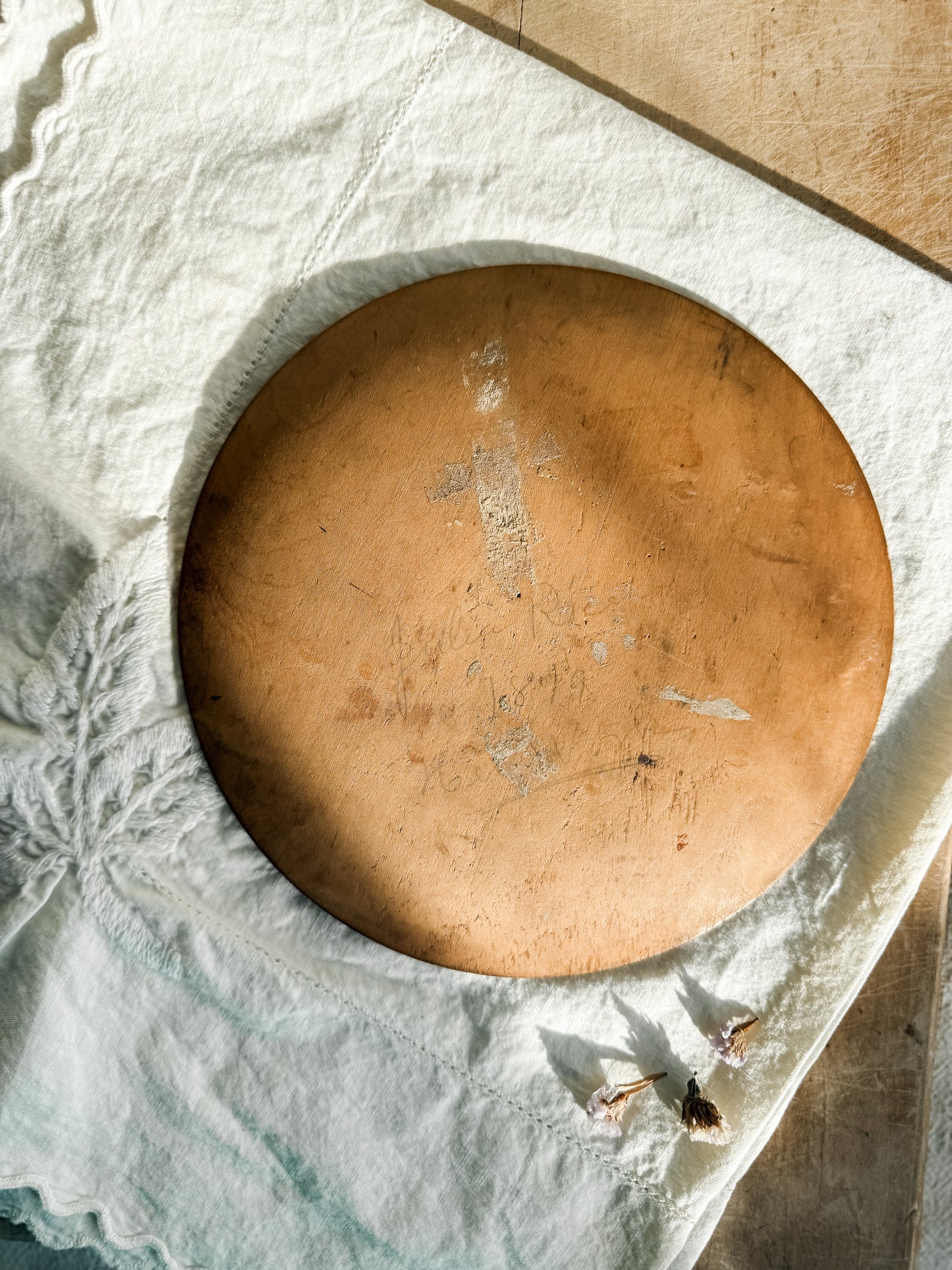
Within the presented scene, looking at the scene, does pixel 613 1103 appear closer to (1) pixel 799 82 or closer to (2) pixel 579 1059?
(2) pixel 579 1059

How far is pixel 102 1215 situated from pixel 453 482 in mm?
611

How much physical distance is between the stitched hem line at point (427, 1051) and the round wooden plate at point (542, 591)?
146mm

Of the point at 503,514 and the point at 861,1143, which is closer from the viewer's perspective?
the point at 503,514

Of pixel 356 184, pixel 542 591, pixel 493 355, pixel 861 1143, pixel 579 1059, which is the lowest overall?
pixel 861 1143

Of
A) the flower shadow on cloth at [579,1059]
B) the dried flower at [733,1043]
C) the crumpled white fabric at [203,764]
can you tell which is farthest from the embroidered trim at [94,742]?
the dried flower at [733,1043]

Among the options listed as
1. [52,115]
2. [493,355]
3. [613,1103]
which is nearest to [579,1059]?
[613,1103]

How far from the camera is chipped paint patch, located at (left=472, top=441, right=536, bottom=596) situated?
507 millimetres

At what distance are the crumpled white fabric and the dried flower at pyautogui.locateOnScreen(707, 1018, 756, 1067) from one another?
11mm

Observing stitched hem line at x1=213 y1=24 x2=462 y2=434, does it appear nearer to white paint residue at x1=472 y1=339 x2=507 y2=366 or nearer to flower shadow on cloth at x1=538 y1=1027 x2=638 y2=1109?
white paint residue at x1=472 y1=339 x2=507 y2=366

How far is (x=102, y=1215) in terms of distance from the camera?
0.58 meters

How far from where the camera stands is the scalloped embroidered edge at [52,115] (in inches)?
21.4

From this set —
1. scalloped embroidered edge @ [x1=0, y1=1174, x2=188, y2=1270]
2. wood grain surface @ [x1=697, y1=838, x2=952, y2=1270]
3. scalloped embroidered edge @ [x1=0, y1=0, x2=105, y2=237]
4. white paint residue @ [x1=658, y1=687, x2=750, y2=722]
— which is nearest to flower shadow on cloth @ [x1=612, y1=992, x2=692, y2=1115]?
wood grain surface @ [x1=697, y1=838, x2=952, y2=1270]

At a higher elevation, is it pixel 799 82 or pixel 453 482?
pixel 799 82

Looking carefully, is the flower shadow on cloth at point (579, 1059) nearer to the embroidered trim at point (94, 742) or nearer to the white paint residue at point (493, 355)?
the embroidered trim at point (94, 742)
